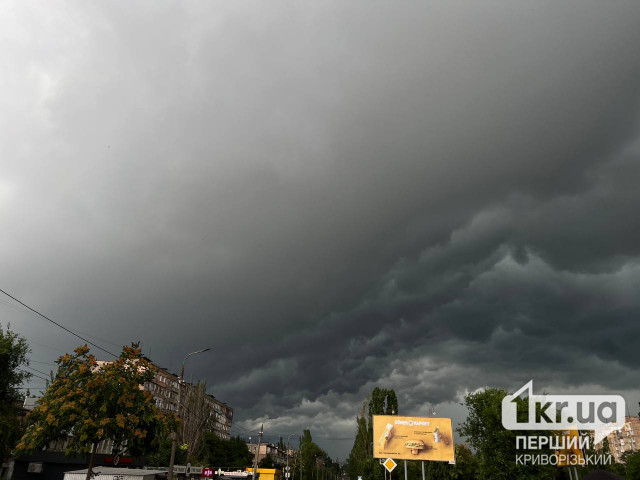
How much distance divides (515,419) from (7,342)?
48638 millimetres

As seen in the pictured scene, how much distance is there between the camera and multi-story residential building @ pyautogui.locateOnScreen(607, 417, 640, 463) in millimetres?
171375

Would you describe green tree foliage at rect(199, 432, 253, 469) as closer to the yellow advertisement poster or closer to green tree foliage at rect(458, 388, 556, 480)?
the yellow advertisement poster

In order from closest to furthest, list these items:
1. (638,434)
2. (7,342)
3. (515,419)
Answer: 1. (515,419)
2. (7,342)
3. (638,434)

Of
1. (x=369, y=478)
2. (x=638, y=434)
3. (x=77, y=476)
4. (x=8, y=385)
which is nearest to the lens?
(x=77, y=476)

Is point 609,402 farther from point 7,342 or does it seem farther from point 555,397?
point 7,342

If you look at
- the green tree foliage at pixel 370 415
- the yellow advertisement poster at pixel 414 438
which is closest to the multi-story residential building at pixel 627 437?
the green tree foliage at pixel 370 415

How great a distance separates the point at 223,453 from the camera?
400 ft

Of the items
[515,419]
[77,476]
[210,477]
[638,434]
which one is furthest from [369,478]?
[638,434]

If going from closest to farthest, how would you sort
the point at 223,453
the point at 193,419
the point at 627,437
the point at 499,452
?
the point at 499,452
the point at 193,419
the point at 223,453
the point at 627,437

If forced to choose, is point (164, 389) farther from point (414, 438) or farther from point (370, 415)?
point (414, 438)

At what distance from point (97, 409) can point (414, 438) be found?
36891 millimetres

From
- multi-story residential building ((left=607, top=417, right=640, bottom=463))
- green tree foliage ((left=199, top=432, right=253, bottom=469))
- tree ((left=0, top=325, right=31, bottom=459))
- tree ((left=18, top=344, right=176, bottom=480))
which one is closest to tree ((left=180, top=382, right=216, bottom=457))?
tree ((left=0, top=325, right=31, bottom=459))

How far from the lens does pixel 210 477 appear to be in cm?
8100

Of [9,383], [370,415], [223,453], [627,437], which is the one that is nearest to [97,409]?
[9,383]
